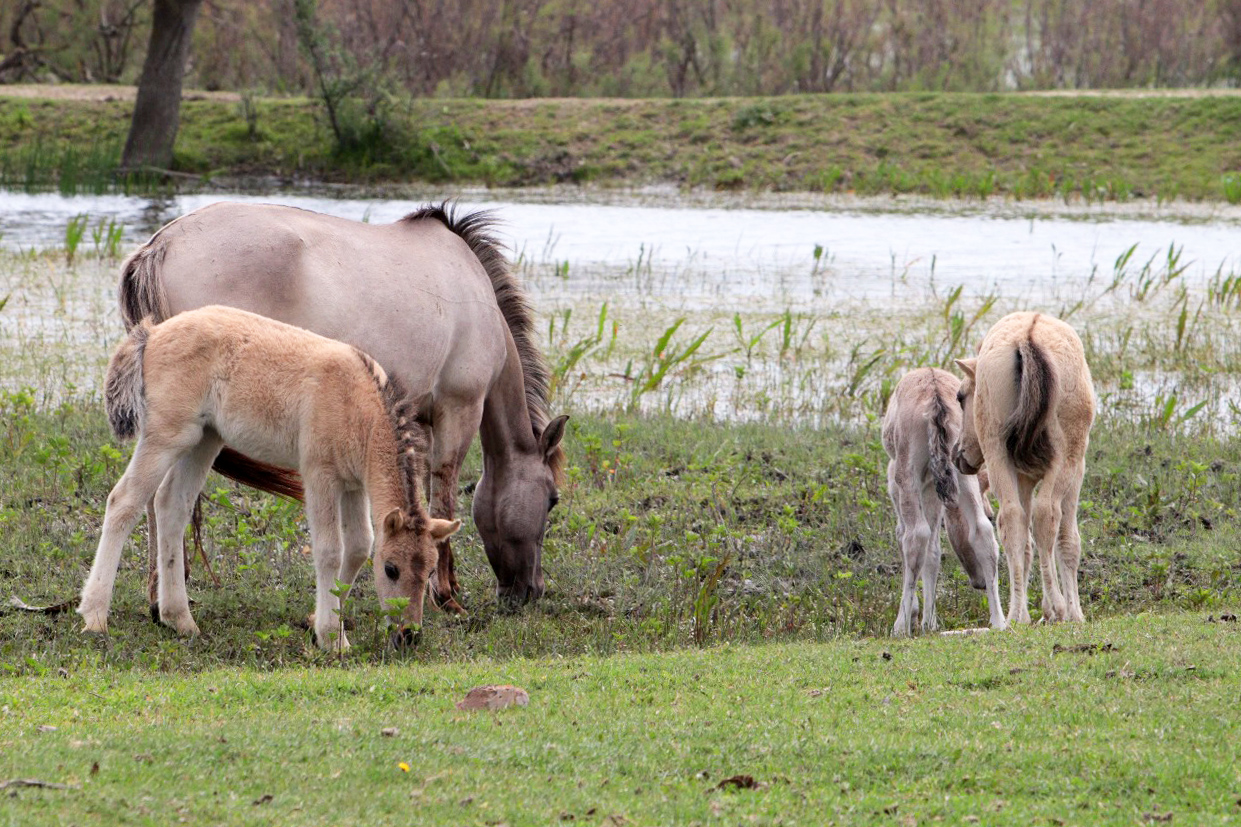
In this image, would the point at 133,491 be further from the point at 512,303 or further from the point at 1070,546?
the point at 1070,546

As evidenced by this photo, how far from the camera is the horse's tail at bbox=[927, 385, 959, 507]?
7277mm

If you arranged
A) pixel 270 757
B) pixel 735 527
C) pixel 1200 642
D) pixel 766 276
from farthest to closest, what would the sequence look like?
1. pixel 766 276
2. pixel 735 527
3. pixel 1200 642
4. pixel 270 757

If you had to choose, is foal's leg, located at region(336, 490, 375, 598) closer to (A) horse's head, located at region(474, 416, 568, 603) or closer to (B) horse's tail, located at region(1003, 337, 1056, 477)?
(A) horse's head, located at region(474, 416, 568, 603)

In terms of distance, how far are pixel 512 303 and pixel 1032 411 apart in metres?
3.28

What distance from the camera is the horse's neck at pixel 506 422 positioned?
821 cm

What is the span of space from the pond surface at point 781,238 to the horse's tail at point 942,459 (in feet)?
27.3

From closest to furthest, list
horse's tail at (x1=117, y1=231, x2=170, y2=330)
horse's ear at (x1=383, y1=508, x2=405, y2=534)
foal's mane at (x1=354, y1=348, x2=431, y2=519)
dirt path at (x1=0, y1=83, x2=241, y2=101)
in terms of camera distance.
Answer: horse's ear at (x1=383, y1=508, x2=405, y2=534) < foal's mane at (x1=354, y1=348, x2=431, y2=519) < horse's tail at (x1=117, y1=231, x2=170, y2=330) < dirt path at (x1=0, y1=83, x2=241, y2=101)

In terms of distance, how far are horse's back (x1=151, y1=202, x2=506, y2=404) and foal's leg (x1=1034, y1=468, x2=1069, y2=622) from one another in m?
3.13

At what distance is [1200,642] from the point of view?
5.92 meters

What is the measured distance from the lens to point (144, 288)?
720 centimetres

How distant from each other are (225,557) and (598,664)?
10.1ft

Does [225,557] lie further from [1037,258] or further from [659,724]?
[1037,258]

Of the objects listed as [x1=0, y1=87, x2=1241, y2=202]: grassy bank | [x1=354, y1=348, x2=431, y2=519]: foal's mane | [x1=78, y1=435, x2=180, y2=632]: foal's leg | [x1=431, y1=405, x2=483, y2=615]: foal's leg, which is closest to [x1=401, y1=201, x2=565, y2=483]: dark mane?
[x1=431, y1=405, x2=483, y2=615]: foal's leg

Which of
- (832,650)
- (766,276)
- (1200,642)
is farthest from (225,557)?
(766,276)
